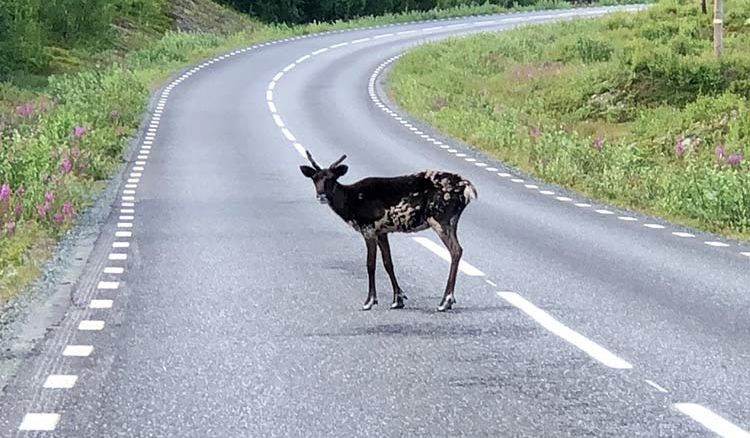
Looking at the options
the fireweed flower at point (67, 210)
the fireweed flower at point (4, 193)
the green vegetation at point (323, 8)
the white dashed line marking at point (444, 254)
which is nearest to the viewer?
the white dashed line marking at point (444, 254)

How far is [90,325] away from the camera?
1000 cm

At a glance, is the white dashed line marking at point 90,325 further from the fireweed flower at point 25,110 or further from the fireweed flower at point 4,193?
the fireweed flower at point 25,110

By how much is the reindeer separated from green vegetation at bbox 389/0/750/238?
757cm

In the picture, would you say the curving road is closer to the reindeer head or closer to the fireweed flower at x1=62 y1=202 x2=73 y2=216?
the fireweed flower at x1=62 y1=202 x2=73 y2=216

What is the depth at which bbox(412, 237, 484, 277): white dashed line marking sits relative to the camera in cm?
1264

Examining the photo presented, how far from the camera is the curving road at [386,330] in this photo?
7180 millimetres

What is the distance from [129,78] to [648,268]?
98.7ft

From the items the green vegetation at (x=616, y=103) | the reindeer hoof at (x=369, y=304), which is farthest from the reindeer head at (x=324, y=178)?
the green vegetation at (x=616, y=103)

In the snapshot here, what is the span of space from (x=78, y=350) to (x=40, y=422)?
204 cm

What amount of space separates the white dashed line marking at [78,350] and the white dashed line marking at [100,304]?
166cm

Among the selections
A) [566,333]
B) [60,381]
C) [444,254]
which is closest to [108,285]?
[444,254]

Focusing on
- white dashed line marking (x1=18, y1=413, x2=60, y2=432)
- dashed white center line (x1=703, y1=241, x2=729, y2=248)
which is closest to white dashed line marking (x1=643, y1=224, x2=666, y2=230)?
dashed white center line (x1=703, y1=241, x2=729, y2=248)

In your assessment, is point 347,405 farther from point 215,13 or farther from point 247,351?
point 215,13

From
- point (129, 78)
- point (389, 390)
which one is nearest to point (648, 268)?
point (389, 390)
